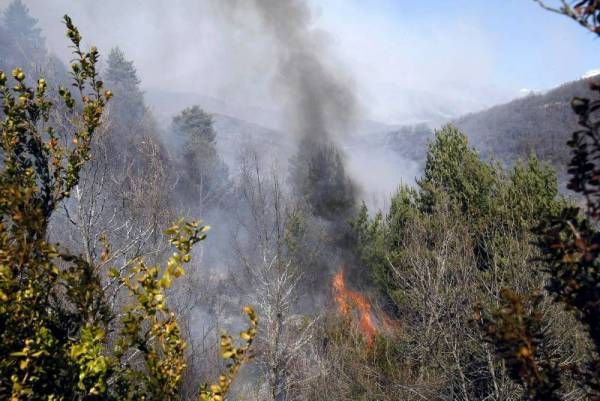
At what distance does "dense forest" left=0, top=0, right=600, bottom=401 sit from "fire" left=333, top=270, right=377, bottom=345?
4.7 inches

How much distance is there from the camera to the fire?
548 inches

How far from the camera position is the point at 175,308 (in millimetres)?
11180

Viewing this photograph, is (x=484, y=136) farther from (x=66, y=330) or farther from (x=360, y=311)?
(x=66, y=330)

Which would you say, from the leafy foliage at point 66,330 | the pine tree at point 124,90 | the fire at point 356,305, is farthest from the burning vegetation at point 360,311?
the pine tree at point 124,90

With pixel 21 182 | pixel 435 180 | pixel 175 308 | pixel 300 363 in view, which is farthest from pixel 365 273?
pixel 21 182

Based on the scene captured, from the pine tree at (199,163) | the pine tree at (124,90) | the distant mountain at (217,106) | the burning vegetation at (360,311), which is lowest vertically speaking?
the burning vegetation at (360,311)

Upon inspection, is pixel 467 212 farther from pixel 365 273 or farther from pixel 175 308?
pixel 175 308

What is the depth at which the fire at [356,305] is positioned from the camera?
45.6 ft

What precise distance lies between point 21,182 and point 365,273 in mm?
15194

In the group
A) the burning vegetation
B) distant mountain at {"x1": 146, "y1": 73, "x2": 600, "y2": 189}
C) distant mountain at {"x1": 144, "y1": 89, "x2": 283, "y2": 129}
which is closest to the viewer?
the burning vegetation

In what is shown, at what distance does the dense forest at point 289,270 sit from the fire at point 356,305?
0.12 metres

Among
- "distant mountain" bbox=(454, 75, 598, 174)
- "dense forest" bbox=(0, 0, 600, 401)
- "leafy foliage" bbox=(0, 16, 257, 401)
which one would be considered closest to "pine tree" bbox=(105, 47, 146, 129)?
"dense forest" bbox=(0, 0, 600, 401)

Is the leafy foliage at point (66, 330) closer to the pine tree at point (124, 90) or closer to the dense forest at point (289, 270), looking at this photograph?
the dense forest at point (289, 270)

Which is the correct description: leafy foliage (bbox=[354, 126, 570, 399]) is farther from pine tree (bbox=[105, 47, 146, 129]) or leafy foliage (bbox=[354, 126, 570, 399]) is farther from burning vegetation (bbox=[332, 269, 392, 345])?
pine tree (bbox=[105, 47, 146, 129])
